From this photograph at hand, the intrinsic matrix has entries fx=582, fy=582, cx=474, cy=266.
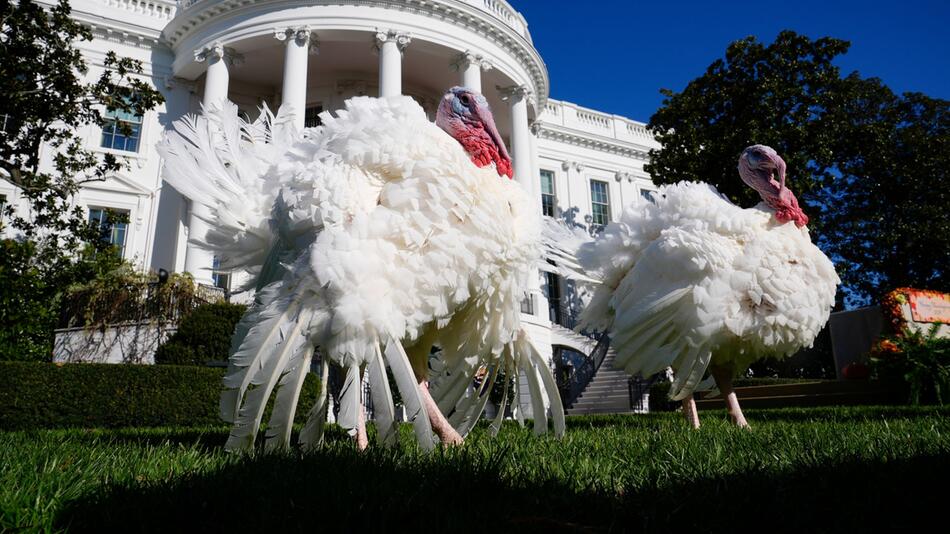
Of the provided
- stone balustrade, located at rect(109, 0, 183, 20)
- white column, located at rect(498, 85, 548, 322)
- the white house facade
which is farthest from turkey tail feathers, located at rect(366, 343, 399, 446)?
stone balustrade, located at rect(109, 0, 183, 20)

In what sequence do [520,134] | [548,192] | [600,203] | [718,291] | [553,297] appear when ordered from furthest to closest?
1. [600,203]
2. [548,192]
3. [553,297]
4. [520,134]
5. [718,291]

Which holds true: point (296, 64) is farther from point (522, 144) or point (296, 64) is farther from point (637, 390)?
point (637, 390)

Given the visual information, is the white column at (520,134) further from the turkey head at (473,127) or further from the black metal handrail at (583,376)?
the turkey head at (473,127)

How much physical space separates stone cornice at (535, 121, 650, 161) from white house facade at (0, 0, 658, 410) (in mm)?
3604

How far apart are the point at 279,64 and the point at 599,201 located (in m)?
16.1

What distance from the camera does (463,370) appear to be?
3789 mm

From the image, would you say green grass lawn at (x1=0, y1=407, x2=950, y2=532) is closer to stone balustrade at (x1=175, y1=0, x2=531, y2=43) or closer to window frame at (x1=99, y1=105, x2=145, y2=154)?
window frame at (x1=99, y1=105, x2=145, y2=154)

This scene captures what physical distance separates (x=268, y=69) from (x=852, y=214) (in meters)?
25.5

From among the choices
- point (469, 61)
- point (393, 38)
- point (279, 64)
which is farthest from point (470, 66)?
point (279, 64)

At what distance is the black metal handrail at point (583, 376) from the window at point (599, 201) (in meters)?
10.8

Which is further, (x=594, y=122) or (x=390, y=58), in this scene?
(x=594, y=122)

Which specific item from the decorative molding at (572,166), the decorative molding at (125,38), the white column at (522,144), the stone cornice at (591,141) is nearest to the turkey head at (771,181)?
the white column at (522,144)

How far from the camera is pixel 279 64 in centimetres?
2142

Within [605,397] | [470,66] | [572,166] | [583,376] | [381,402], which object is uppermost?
[470,66]
